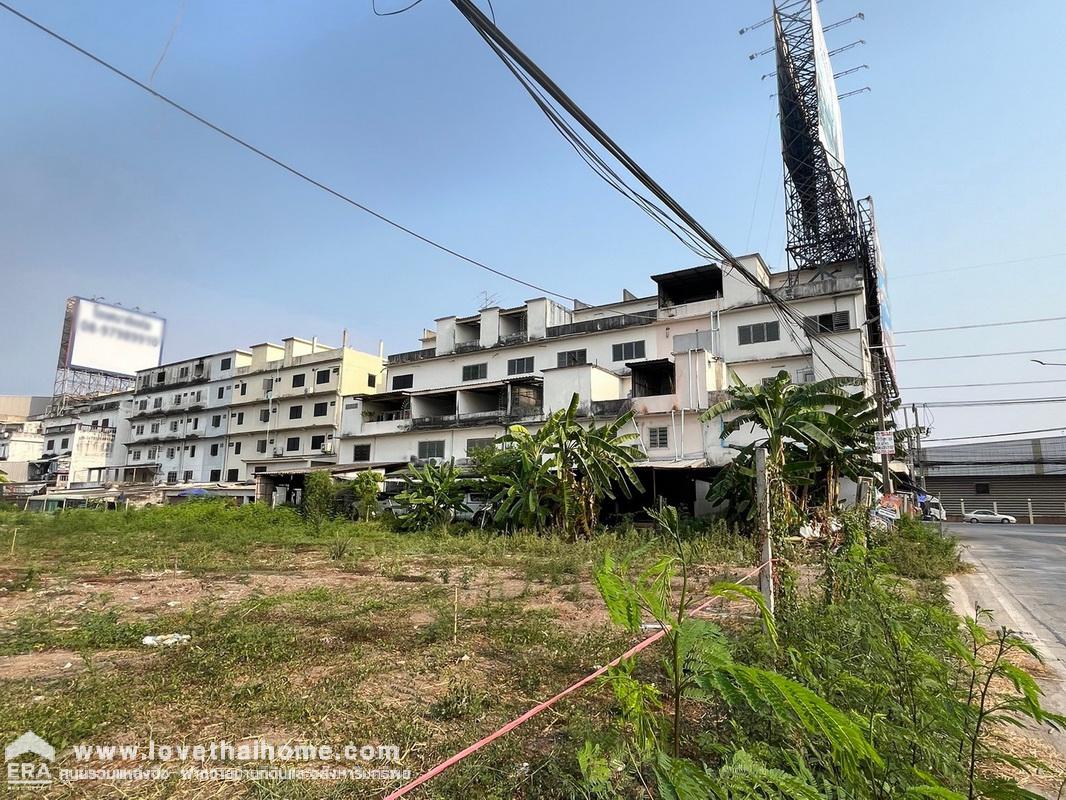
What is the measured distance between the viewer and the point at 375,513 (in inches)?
995

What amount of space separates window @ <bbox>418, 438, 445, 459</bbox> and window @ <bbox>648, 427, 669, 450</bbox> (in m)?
13.8

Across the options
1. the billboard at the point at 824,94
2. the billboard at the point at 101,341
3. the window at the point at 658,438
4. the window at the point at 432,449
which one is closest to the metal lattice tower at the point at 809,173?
the billboard at the point at 824,94

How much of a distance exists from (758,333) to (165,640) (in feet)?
94.2

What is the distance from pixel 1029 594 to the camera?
1000cm

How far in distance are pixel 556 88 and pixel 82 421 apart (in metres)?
76.9

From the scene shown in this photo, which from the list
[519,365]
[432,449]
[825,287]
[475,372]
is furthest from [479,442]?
[825,287]

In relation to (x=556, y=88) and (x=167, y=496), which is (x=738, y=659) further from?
(x=167, y=496)

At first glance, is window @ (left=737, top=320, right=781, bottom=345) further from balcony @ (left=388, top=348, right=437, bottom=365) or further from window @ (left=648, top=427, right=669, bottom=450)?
balcony @ (left=388, top=348, right=437, bottom=365)

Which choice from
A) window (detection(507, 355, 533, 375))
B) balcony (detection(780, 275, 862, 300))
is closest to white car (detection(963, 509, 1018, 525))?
balcony (detection(780, 275, 862, 300))

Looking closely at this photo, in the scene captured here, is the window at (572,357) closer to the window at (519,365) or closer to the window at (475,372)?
the window at (519,365)

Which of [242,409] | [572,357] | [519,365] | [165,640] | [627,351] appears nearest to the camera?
[165,640]

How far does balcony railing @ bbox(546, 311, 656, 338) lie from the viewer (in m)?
32.7
